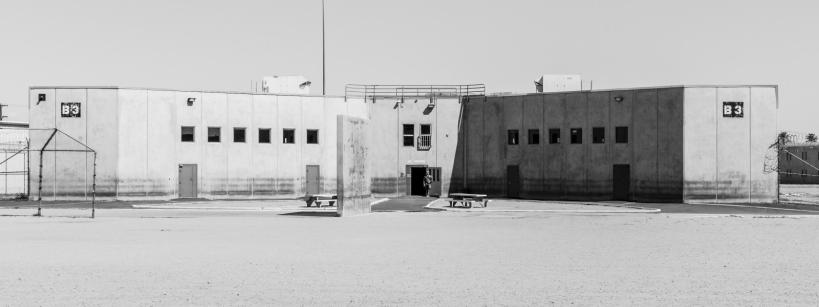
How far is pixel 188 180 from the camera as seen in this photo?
146ft

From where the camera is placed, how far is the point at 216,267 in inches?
610

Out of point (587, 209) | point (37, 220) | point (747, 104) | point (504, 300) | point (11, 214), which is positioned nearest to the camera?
point (504, 300)

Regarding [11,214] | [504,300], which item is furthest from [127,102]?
[504,300]

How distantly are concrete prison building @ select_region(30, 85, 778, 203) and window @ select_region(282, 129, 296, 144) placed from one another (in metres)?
0.06

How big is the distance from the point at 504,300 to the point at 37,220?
2269 centimetres

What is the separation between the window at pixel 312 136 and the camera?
46812 mm

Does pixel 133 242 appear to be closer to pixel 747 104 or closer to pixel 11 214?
pixel 11 214

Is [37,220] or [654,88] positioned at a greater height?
[654,88]

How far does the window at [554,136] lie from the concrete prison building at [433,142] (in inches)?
3.5

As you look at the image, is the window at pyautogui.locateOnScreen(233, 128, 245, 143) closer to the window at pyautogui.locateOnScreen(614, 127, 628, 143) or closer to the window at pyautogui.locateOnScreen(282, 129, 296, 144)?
the window at pyautogui.locateOnScreen(282, 129, 296, 144)

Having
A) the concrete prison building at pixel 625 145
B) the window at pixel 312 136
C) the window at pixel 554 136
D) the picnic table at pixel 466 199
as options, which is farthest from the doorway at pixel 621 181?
the window at pixel 312 136

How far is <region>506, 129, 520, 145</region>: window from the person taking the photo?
153ft

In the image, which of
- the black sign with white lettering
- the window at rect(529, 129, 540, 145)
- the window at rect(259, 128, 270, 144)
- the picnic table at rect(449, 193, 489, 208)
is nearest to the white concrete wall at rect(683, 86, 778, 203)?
the window at rect(529, 129, 540, 145)

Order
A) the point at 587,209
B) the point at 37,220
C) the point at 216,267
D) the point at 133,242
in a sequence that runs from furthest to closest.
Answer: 1. the point at 587,209
2. the point at 37,220
3. the point at 133,242
4. the point at 216,267
